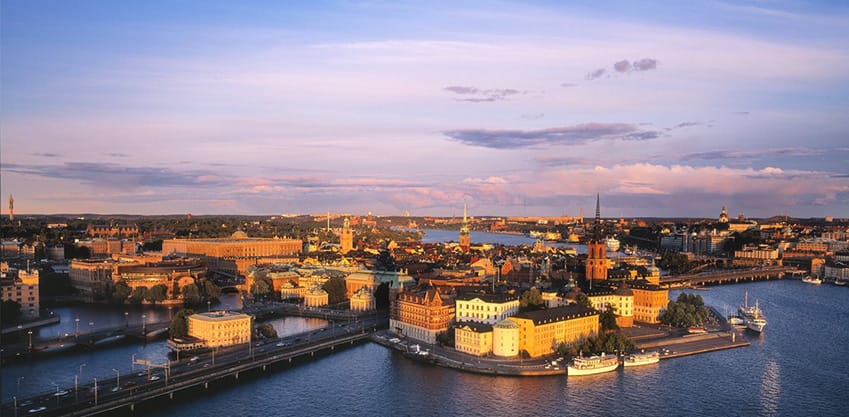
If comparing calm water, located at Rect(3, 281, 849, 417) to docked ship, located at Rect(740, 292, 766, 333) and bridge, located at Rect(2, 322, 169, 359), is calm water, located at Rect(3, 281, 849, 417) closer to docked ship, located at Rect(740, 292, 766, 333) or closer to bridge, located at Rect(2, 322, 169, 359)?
bridge, located at Rect(2, 322, 169, 359)

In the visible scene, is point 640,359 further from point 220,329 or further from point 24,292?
point 24,292

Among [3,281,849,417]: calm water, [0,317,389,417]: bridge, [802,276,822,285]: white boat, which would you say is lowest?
[3,281,849,417]: calm water

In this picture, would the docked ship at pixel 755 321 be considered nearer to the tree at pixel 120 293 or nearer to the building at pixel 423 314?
the building at pixel 423 314

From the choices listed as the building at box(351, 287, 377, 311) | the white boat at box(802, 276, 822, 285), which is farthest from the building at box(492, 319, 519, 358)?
the white boat at box(802, 276, 822, 285)

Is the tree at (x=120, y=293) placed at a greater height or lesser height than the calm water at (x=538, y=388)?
greater

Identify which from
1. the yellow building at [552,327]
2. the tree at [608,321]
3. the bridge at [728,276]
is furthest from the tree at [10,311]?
the bridge at [728,276]

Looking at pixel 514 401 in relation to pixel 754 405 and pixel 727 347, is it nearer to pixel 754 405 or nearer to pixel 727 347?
pixel 754 405

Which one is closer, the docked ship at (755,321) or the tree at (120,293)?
the docked ship at (755,321)
